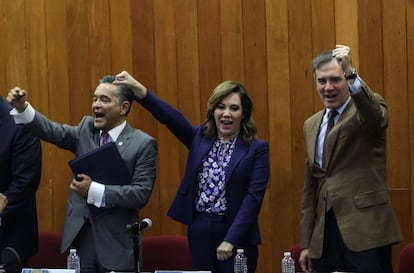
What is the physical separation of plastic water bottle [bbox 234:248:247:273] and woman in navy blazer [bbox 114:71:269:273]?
0.04 meters

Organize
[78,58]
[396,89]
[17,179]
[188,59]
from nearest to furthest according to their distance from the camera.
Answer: [17,179] < [396,89] < [188,59] < [78,58]

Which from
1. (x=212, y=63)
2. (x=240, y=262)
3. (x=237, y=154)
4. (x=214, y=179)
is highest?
(x=212, y=63)

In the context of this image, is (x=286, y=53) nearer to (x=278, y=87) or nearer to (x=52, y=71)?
(x=278, y=87)

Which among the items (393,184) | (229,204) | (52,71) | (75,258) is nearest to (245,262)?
(229,204)

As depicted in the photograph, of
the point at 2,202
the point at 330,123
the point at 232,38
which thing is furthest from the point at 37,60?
the point at 330,123

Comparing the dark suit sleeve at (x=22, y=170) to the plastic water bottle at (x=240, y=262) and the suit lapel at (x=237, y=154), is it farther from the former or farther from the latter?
the plastic water bottle at (x=240, y=262)

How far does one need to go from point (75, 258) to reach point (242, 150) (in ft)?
3.47

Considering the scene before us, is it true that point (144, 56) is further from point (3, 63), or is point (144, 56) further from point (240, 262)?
point (240, 262)

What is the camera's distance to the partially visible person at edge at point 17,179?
4.94 m

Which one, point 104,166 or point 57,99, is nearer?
point 104,166

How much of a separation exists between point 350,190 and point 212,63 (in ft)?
5.77

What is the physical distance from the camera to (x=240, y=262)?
4.55 m

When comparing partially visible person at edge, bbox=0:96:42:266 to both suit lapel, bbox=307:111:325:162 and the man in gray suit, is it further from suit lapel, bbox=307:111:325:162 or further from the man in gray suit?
suit lapel, bbox=307:111:325:162

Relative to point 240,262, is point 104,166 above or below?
above
